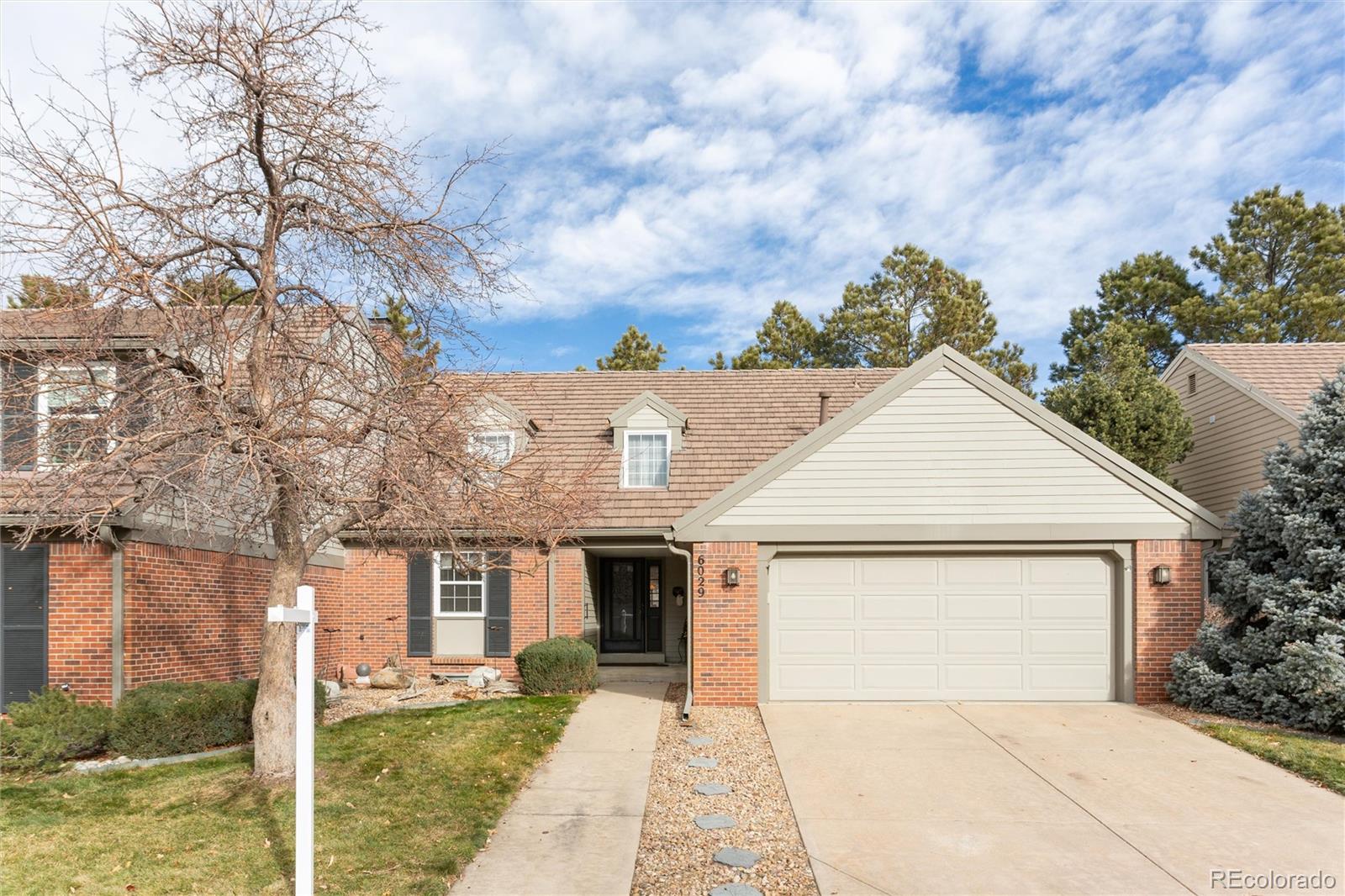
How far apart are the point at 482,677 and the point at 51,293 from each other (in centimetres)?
907

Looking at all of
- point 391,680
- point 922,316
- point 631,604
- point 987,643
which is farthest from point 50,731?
point 922,316

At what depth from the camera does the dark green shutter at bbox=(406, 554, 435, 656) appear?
14.8m

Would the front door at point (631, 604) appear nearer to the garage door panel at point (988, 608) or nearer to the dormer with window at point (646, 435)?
the dormer with window at point (646, 435)

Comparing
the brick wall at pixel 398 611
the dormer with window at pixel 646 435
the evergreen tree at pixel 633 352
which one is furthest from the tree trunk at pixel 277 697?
the evergreen tree at pixel 633 352

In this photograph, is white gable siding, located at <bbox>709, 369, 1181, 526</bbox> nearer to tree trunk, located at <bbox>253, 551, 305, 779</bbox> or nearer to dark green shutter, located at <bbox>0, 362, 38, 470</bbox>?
tree trunk, located at <bbox>253, 551, 305, 779</bbox>

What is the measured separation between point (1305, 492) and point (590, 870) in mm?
10341

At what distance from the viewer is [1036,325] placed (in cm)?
3117

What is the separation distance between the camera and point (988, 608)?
38.5ft

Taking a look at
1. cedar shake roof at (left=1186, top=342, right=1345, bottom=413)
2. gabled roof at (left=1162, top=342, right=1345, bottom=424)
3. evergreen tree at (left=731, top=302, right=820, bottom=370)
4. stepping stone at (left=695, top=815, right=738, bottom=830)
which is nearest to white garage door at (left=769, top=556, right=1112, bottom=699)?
stepping stone at (left=695, top=815, right=738, bottom=830)

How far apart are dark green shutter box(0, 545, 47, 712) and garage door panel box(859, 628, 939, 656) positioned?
34.2 ft

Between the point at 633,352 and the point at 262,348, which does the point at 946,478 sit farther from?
the point at 633,352

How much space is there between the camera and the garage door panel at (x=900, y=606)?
1178 cm

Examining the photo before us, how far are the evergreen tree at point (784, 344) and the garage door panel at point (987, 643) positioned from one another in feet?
68.2

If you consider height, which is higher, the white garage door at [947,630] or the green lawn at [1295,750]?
the white garage door at [947,630]
